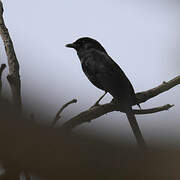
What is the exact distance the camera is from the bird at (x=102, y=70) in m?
4.14

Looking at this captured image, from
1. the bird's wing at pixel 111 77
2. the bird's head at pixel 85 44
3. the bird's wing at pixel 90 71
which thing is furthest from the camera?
the bird's head at pixel 85 44

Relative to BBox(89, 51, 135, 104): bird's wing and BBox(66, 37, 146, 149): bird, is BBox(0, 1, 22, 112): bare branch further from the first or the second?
BBox(89, 51, 135, 104): bird's wing

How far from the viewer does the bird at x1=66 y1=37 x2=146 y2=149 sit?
414cm

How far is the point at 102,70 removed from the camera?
4785mm

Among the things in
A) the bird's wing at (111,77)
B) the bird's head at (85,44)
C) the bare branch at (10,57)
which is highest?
the bare branch at (10,57)

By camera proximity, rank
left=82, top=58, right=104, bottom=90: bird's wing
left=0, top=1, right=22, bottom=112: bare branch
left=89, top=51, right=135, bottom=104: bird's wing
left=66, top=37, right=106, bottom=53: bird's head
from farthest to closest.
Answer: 1. left=66, top=37, right=106, bottom=53: bird's head
2. left=82, top=58, right=104, bottom=90: bird's wing
3. left=89, top=51, right=135, bottom=104: bird's wing
4. left=0, top=1, right=22, bottom=112: bare branch

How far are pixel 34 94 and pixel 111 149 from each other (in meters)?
0.09

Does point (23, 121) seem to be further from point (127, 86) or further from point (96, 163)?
point (127, 86)

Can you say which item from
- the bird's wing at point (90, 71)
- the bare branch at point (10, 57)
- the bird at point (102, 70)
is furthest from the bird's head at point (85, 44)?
the bare branch at point (10, 57)

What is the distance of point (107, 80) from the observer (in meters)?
4.59

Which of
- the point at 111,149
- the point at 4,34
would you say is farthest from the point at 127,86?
the point at 111,149

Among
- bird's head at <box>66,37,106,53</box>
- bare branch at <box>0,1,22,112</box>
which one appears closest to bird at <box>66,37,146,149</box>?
bird's head at <box>66,37,106,53</box>

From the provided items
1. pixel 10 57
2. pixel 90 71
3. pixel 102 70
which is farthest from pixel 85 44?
pixel 10 57

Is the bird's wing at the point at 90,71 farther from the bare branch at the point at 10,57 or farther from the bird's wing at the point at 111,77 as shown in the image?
the bare branch at the point at 10,57
